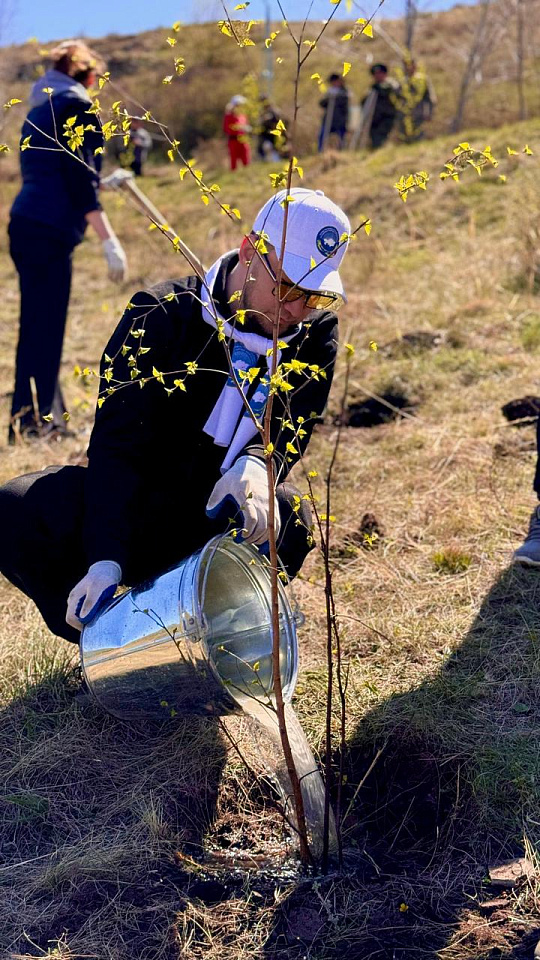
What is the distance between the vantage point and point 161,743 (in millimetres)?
2576

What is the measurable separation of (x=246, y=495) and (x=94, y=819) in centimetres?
89

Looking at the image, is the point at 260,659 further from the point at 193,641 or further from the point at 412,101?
the point at 412,101

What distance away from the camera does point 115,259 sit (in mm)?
4938

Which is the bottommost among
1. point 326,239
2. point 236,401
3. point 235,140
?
point 236,401

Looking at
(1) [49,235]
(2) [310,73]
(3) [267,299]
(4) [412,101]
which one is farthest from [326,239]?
(2) [310,73]

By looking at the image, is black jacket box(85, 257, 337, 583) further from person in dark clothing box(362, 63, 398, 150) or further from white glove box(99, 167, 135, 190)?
person in dark clothing box(362, 63, 398, 150)

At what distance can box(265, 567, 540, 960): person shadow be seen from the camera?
203cm

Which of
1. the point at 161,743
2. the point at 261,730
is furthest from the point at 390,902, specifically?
the point at 161,743

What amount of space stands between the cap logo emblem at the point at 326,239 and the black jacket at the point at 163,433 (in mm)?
327

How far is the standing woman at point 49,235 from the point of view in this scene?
464cm

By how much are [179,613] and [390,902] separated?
779 millimetres

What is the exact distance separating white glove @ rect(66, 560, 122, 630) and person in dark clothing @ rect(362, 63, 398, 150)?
13644 millimetres

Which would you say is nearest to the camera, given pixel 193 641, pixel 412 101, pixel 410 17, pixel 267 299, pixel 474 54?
pixel 193 641

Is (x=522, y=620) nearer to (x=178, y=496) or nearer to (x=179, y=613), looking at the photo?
(x=178, y=496)
